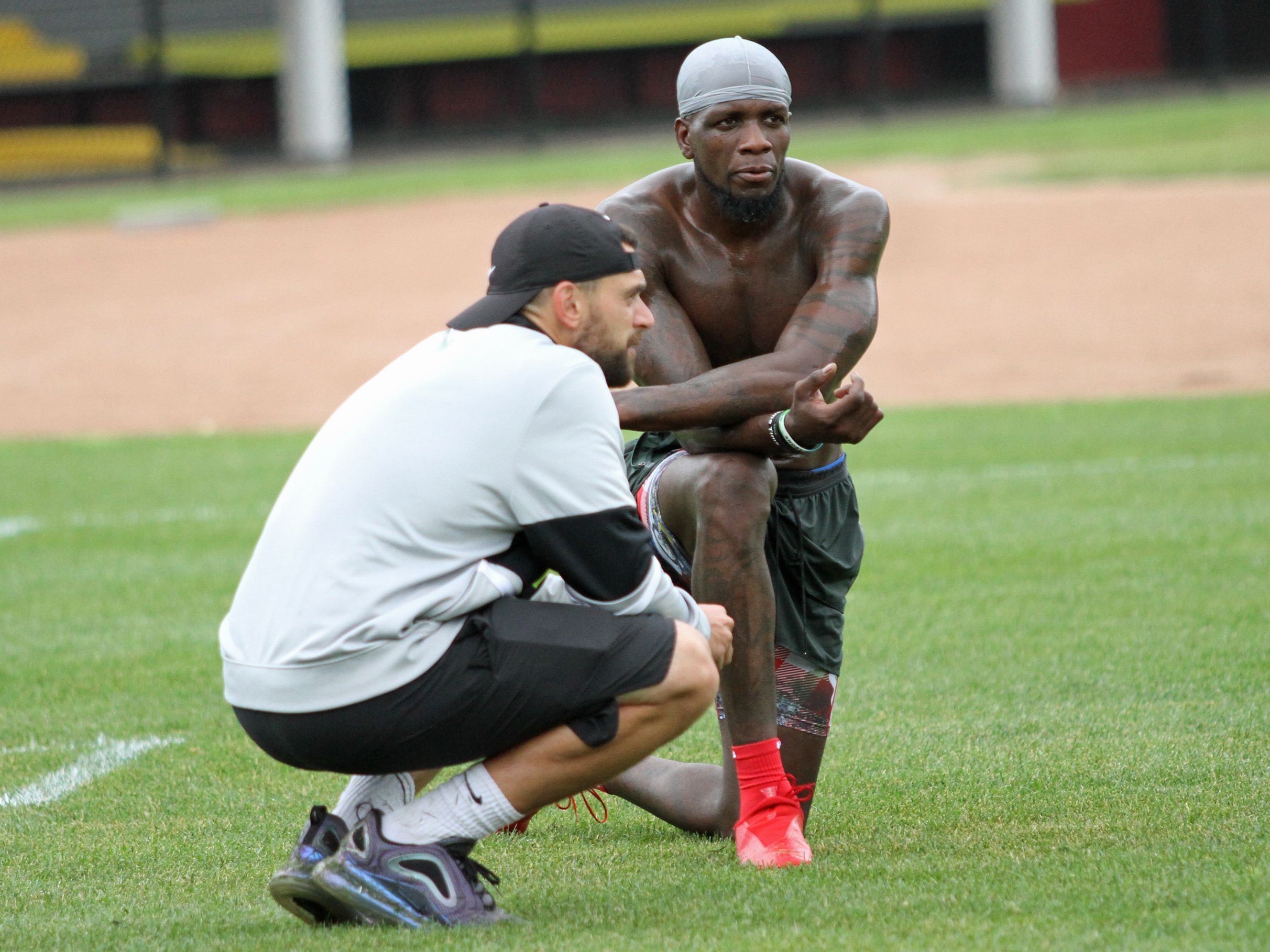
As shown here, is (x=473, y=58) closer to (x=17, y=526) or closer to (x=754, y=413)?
(x=17, y=526)

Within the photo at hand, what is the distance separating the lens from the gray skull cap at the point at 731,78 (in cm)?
401

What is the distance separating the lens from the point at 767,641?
3.79m

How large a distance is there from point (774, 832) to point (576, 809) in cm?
74

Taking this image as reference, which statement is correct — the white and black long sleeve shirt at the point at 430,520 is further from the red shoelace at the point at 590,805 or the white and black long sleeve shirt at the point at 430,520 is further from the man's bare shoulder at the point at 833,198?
the man's bare shoulder at the point at 833,198

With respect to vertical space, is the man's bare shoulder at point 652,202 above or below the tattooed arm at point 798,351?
above

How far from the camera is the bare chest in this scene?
4.27m

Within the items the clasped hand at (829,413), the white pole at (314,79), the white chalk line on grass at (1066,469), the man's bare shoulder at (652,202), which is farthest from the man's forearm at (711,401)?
the white pole at (314,79)

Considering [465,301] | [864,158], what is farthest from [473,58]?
[465,301]

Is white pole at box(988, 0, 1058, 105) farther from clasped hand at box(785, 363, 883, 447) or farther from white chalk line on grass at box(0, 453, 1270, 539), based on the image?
clasped hand at box(785, 363, 883, 447)

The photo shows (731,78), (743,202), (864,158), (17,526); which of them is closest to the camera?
(731,78)

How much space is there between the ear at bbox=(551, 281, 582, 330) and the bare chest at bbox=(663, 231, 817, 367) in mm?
1069

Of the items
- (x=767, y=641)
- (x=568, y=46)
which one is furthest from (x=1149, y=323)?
(x=568, y=46)

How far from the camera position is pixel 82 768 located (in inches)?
184

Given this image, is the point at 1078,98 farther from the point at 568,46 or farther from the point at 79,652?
the point at 79,652
